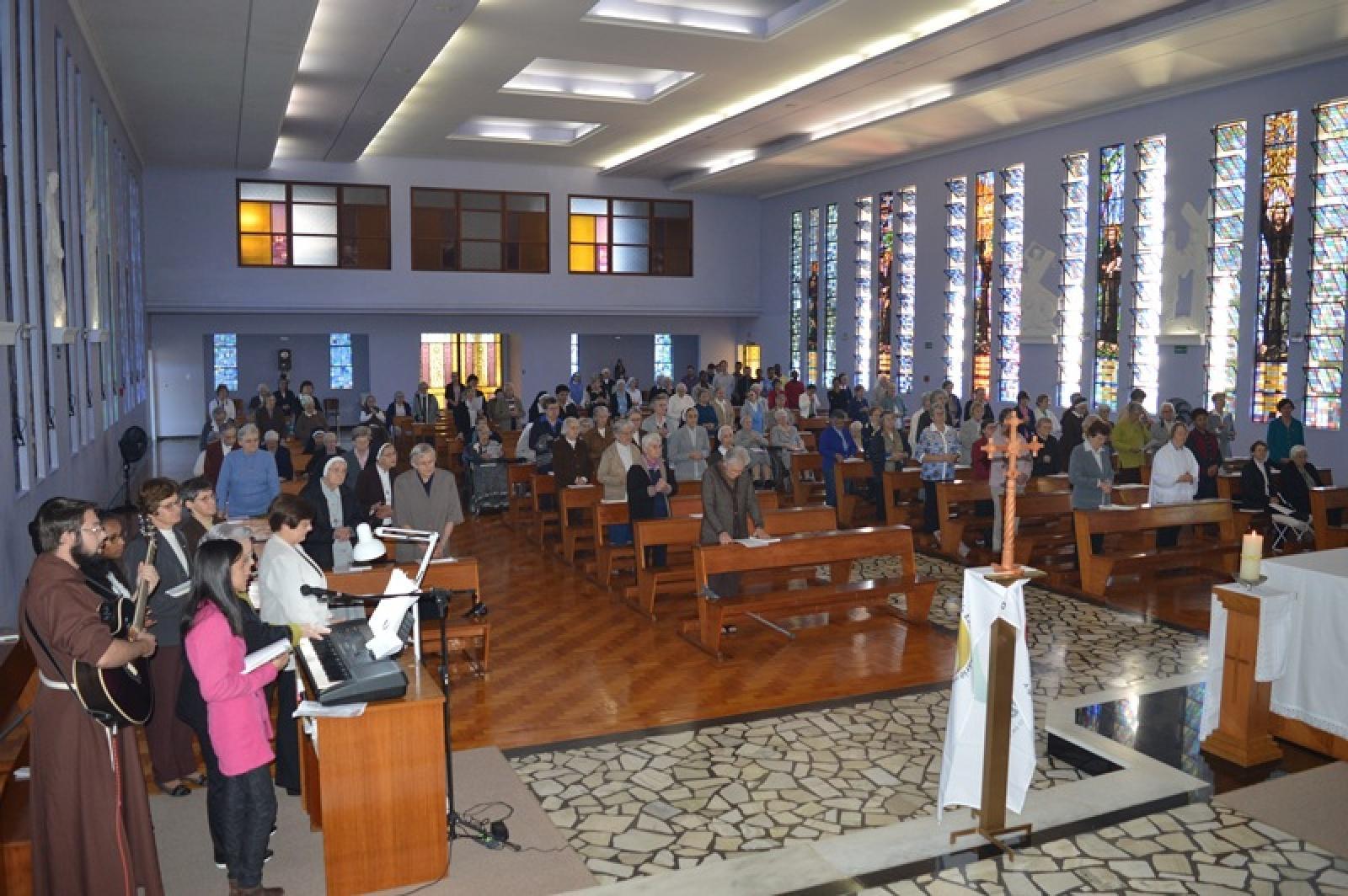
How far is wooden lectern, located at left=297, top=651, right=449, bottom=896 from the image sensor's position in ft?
14.1

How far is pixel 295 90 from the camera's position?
1612cm

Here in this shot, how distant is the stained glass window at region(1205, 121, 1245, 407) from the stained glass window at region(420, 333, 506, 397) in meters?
15.9

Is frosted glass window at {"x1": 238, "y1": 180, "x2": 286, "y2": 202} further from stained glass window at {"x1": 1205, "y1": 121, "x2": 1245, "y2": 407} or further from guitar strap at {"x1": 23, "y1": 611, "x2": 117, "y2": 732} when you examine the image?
guitar strap at {"x1": 23, "y1": 611, "x2": 117, "y2": 732}

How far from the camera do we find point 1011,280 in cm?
1883

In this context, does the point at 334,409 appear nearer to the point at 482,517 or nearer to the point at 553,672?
the point at 482,517

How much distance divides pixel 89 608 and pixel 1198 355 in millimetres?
14726

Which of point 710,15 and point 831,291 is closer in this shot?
point 710,15

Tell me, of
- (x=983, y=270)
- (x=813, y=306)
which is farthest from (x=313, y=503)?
(x=813, y=306)

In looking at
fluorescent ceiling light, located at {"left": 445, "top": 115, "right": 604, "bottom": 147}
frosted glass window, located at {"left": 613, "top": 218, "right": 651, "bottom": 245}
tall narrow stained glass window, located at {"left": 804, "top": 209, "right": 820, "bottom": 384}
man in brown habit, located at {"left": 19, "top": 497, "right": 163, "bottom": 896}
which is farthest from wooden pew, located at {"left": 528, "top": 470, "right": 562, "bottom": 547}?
frosted glass window, located at {"left": 613, "top": 218, "right": 651, "bottom": 245}

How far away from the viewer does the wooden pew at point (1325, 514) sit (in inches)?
416

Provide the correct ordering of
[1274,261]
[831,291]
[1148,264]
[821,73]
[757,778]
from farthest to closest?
[831,291], [821,73], [1148,264], [1274,261], [757,778]

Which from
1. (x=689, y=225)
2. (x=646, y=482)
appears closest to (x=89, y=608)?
(x=646, y=482)

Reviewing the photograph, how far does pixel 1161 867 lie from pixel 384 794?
3.36 m

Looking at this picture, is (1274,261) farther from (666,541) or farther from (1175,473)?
(666,541)
